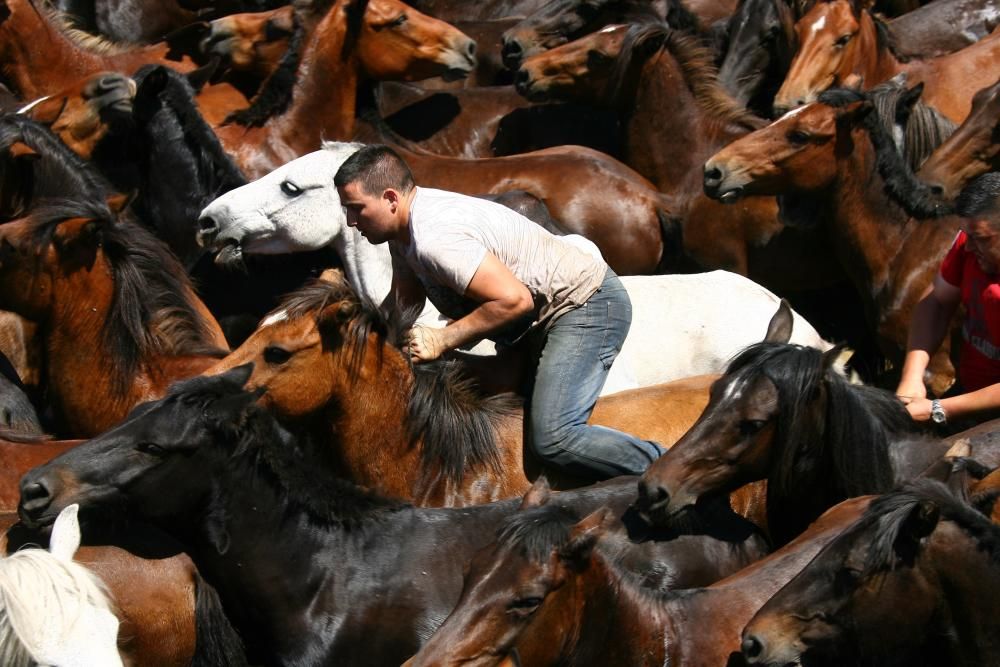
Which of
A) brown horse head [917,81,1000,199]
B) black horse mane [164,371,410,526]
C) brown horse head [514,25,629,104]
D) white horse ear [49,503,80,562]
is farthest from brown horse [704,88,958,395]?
white horse ear [49,503,80,562]

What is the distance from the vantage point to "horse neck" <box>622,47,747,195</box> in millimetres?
7848

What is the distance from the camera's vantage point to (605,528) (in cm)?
365

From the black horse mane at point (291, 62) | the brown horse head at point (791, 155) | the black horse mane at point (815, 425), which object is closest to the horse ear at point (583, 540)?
the black horse mane at point (815, 425)

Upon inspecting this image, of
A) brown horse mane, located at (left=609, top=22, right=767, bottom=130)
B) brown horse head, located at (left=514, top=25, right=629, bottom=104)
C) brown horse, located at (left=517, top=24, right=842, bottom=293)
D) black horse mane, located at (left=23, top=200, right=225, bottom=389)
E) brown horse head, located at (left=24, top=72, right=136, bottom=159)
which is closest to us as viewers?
black horse mane, located at (left=23, top=200, right=225, bottom=389)

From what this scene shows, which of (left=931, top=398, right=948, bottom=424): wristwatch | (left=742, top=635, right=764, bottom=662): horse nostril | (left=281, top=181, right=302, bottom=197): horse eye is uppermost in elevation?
(left=742, top=635, right=764, bottom=662): horse nostril

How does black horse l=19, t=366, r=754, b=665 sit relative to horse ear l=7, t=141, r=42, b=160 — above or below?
above

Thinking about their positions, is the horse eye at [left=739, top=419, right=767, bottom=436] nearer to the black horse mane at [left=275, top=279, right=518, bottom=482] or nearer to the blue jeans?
the blue jeans

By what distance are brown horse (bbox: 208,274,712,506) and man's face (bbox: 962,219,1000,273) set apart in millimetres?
1241

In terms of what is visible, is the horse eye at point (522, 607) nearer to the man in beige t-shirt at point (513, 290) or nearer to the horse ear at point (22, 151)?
the man in beige t-shirt at point (513, 290)

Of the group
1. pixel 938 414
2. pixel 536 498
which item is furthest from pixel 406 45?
pixel 536 498

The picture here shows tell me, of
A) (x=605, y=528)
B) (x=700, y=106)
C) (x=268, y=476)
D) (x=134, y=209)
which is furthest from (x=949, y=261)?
(x=134, y=209)

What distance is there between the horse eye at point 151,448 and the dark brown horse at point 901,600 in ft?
5.31

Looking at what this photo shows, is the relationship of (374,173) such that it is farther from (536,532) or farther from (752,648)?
(752,648)

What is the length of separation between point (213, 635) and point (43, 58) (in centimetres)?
508
